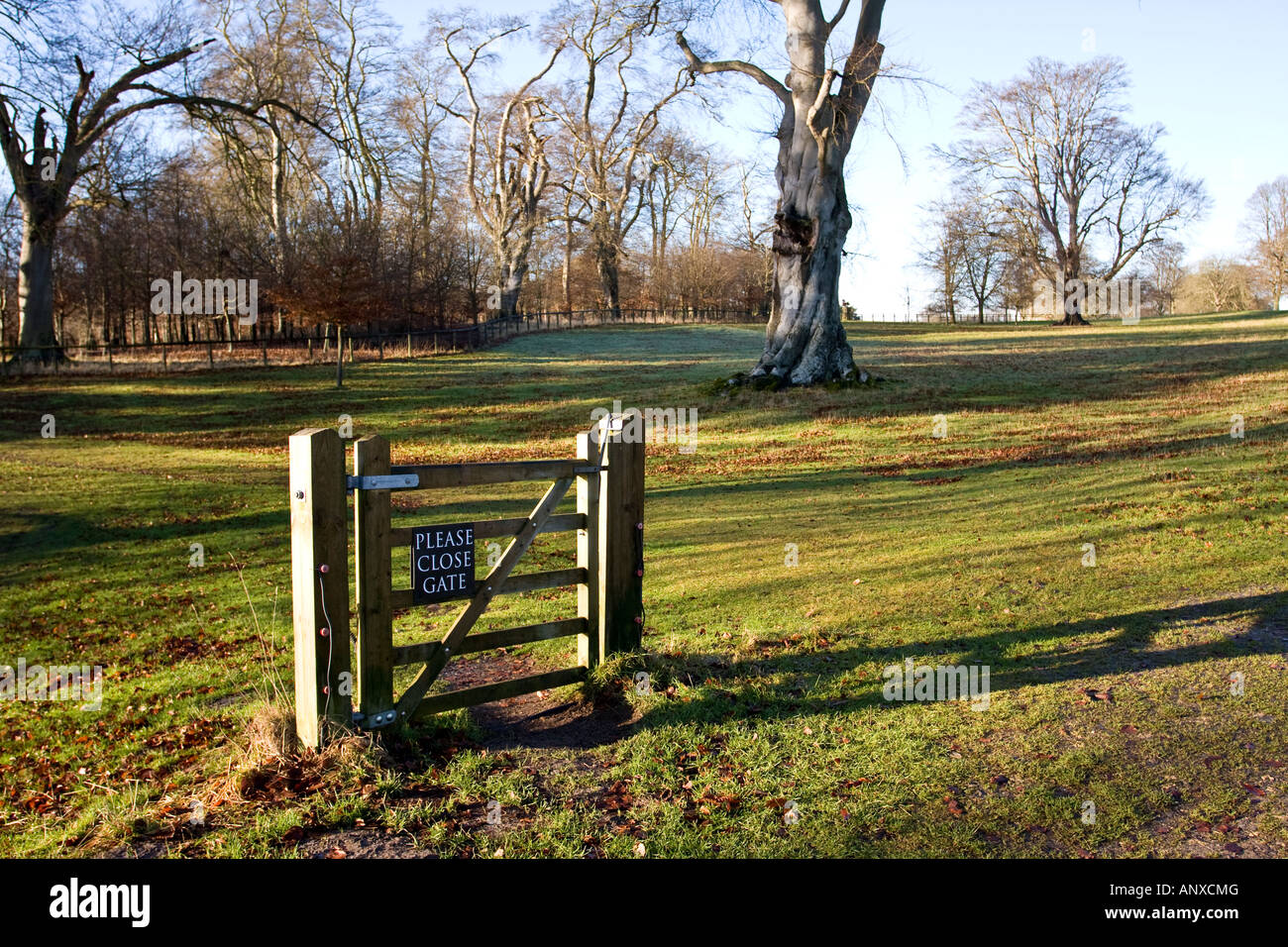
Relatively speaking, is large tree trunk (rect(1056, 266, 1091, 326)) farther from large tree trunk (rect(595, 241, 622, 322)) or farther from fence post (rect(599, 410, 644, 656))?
fence post (rect(599, 410, 644, 656))

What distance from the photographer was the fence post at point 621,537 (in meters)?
6.69

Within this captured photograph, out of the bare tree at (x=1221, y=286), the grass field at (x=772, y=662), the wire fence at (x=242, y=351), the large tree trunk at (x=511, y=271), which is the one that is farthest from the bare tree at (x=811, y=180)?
the bare tree at (x=1221, y=286)

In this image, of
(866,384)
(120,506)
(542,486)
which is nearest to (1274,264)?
Result: (866,384)

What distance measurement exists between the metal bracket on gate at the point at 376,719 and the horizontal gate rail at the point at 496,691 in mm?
171

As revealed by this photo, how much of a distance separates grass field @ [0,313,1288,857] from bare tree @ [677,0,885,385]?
657 cm

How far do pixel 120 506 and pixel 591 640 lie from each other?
1084 centimetres

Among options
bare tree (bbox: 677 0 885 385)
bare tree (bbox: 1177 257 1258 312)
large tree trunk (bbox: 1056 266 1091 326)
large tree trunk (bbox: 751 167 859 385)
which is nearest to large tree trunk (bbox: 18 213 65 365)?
bare tree (bbox: 677 0 885 385)

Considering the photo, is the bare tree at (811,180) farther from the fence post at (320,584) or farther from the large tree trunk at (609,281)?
the large tree trunk at (609,281)

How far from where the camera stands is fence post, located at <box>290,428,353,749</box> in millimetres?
5094

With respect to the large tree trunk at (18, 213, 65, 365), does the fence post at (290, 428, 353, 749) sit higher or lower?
lower

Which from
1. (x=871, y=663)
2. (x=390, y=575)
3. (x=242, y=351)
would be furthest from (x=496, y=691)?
(x=242, y=351)

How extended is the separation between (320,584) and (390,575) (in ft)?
2.18

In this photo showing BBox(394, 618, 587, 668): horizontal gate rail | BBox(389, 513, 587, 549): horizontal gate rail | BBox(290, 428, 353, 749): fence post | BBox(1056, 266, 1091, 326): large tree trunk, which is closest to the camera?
BBox(290, 428, 353, 749): fence post
